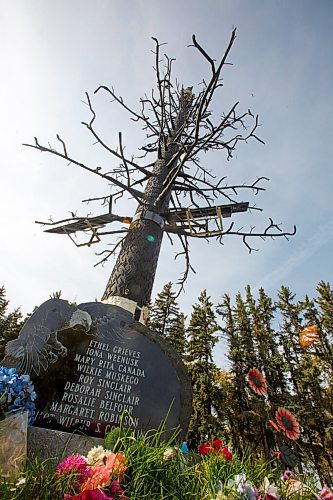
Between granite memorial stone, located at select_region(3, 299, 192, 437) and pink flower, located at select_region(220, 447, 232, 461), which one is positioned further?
granite memorial stone, located at select_region(3, 299, 192, 437)

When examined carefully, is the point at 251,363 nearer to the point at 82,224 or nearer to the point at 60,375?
the point at 82,224

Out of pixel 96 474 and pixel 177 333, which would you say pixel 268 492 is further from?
pixel 177 333

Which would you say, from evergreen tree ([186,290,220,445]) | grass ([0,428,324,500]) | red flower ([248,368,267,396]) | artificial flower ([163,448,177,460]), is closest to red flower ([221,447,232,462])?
grass ([0,428,324,500])

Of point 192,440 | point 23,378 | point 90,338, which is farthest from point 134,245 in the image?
point 192,440

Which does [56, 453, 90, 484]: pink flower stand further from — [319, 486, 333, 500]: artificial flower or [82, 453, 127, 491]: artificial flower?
[319, 486, 333, 500]: artificial flower

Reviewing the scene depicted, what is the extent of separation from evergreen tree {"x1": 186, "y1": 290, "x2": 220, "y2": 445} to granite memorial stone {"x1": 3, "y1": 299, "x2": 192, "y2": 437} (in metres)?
13.9

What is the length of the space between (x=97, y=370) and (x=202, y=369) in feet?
62.5

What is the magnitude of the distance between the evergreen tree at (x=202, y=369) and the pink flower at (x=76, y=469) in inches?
614

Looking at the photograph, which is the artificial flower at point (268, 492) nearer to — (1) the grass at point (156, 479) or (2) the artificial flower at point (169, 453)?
(1) the grass at point (156, 479)

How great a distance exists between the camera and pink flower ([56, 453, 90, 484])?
132 cm

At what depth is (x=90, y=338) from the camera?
3133 millimetres

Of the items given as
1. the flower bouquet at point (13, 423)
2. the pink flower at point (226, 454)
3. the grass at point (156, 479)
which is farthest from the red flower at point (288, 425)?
the flower bouquet at point (13, 423)

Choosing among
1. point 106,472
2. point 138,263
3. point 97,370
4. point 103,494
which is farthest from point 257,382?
point 103,494

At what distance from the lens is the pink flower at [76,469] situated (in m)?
1.32
